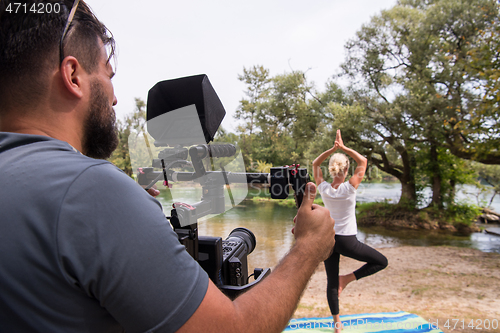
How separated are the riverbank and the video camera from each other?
9.34 feet

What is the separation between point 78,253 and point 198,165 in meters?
0.68

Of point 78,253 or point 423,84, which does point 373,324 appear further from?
point 423,84

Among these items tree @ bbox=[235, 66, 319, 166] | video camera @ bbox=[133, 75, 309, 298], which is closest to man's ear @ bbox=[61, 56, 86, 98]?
video camera @ bbox=[133, 75, 309, 298]

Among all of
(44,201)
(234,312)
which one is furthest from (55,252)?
(234,312)

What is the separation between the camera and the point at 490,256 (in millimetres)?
7238

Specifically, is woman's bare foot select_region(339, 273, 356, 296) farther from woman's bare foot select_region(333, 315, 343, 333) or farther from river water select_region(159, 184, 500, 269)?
river water select_region(159, 184, 500, 269)

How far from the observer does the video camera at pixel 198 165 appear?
104cm

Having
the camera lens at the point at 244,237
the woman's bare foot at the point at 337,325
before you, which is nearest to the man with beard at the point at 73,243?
the camera lens at the point at 244,237

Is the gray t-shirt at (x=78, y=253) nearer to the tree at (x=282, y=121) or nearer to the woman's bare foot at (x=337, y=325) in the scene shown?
the woman's bare foot at (x=337, y=325)

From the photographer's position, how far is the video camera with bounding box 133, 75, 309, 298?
1.04m

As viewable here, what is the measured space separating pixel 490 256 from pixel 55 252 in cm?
965

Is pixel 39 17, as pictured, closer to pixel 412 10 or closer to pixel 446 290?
pixel 446 290

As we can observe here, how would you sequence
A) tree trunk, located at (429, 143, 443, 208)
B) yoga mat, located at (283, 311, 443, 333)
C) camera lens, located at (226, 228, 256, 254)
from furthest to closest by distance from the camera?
tree trunk, located at (429, 143, 443, 208) < yoga mat, located at (283, 311, 443, 333) < camera lens, located at (226, 228, 256, 254)

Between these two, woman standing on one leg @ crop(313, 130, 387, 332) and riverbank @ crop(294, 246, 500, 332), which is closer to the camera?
woman standing on one leg @ crop(313, 130, 387, 332)
